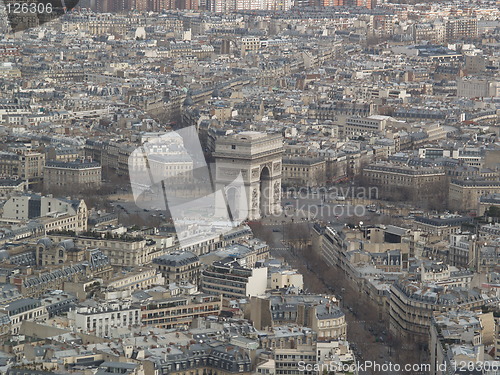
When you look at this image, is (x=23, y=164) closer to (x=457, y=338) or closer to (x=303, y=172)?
(x=303, y=172)

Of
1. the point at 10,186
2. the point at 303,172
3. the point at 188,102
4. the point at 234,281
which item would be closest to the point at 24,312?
the point at 234,281

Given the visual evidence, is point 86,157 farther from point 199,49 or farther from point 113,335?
point 199,49

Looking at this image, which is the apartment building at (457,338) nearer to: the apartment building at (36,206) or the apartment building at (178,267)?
the apartment building at (178,267)

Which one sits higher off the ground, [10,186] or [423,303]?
[423,303]

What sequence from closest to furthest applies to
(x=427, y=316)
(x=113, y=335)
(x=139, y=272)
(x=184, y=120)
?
(x=113, y=335) → (x=427, y=316) → (x=139, y=272) → (x=184, y=120)

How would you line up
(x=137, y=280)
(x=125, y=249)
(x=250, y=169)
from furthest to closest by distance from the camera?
(x=250, y=169) → (x=125, y=249) → (x=137, y=280)

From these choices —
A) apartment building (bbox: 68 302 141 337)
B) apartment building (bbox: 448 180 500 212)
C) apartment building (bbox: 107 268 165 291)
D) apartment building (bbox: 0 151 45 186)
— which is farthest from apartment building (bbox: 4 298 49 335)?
apartment building (bbox: 0 151 45 186)

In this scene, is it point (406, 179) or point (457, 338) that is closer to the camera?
point (457, 338)

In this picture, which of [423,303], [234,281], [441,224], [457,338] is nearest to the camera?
[457,338]

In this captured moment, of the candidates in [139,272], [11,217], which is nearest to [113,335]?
[139,272]

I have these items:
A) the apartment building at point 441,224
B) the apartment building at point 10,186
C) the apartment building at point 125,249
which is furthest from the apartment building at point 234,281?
the apartment building at point 10,186

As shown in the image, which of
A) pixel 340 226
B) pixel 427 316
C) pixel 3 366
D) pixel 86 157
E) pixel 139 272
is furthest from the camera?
pixel 86 157
